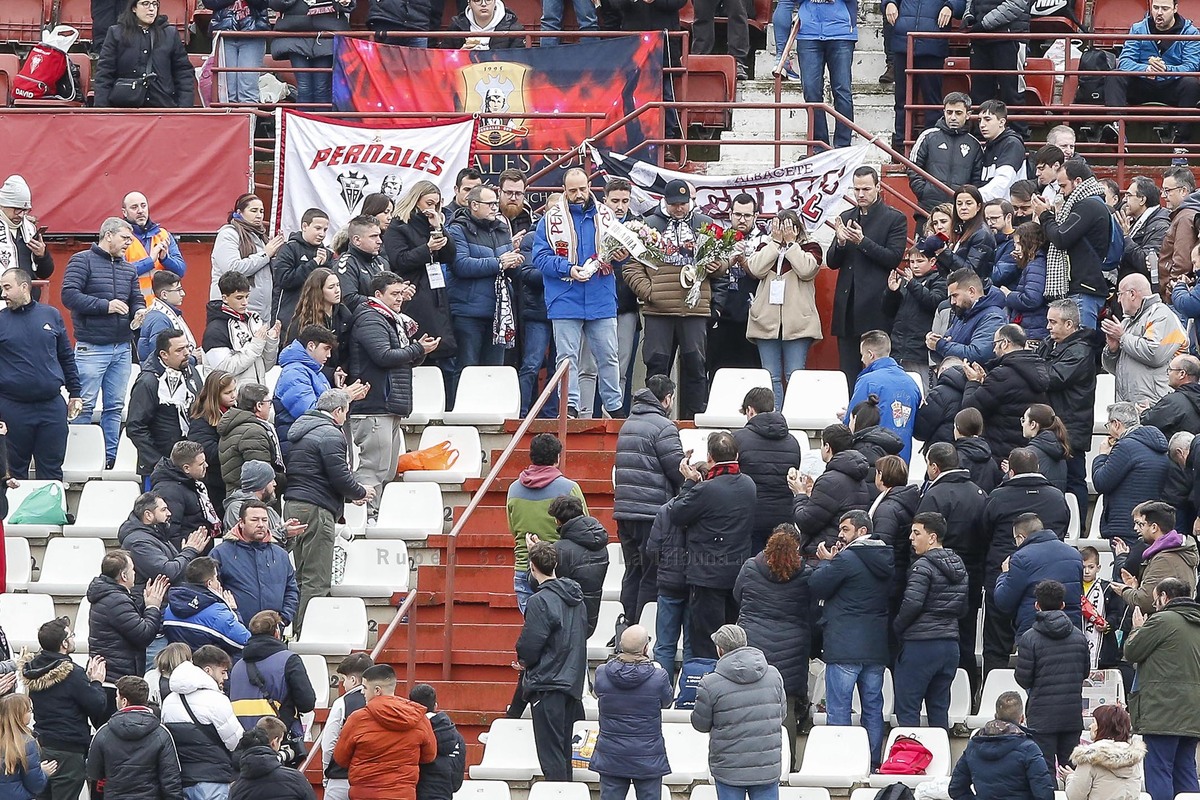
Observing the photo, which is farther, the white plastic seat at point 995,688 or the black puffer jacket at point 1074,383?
the black puffer jacket at point 1074,383

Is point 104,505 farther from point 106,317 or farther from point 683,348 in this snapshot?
point 683,348

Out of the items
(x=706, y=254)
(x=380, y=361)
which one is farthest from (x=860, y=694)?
(x=706, y=254)

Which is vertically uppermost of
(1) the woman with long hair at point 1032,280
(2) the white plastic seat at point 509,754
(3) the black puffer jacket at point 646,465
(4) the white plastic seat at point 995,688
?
(1) the woman with long hair at point 1032,280

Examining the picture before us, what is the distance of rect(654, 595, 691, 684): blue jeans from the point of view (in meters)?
13.6

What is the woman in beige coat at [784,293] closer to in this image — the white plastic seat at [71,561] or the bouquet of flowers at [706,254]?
the bouquet of flowers at [706,254]

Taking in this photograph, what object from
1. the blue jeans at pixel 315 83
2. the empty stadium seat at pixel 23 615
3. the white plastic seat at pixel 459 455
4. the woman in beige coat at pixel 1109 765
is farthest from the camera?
the blue jeans at pixel 315 83

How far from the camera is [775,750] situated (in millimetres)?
12062

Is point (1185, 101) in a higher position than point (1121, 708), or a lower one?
higher

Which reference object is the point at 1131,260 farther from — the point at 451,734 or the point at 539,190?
the point at 451,734

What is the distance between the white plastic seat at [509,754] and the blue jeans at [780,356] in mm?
4231

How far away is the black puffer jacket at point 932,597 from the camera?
12.7 metres

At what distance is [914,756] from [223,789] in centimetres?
378

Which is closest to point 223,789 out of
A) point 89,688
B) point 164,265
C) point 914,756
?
point 89,688

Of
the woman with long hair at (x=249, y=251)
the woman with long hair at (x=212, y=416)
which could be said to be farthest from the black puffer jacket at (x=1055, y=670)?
the woman with long hair at (x=249, y=251)
